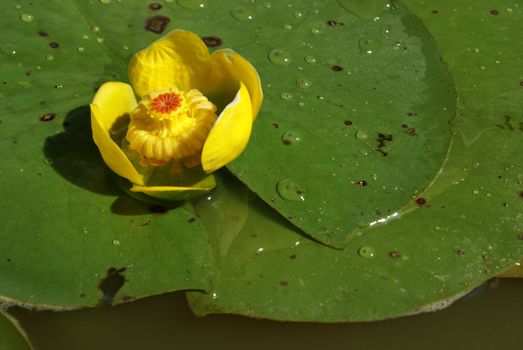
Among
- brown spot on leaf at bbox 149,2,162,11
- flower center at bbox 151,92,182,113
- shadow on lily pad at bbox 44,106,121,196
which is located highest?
flower center at bbox 151,92,182,113

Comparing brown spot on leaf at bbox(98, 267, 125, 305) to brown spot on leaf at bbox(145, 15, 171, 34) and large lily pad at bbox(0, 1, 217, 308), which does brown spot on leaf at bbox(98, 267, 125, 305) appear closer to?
large lily pad at bbox(0, 1, 217, 308)

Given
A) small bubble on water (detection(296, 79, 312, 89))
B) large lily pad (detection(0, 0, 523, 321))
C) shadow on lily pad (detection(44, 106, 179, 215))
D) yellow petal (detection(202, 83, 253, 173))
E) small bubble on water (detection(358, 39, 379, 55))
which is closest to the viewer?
yellow petal (detection(202, 83, 253, 173))

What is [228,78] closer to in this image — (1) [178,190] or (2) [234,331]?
(1) [178,190]

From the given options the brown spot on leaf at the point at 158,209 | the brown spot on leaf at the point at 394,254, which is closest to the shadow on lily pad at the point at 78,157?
the brown spot on leaf at the point at 158,209

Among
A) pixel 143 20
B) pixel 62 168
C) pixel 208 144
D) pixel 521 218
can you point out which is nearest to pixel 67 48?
pixel 143 20

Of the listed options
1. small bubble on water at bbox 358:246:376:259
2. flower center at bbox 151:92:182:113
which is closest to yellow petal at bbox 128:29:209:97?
flower center at bbox 151:92:182:113

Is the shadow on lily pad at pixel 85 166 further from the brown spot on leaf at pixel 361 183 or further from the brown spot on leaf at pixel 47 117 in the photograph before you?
the brown spot on leaf at pixel 361 183
